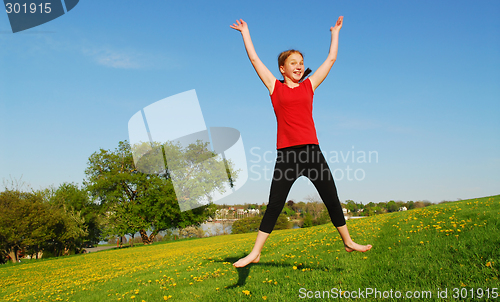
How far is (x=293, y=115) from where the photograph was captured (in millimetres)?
3588

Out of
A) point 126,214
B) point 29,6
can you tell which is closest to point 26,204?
point 126,214

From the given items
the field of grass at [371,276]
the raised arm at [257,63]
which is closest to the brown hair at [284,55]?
the raised arm at [257,63]

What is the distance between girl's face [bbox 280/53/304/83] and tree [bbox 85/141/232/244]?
32921 millimetres

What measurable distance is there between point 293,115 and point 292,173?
0.70 meters

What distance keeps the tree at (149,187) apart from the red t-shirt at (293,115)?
32904mm

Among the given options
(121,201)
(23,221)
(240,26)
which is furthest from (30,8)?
(121,201)

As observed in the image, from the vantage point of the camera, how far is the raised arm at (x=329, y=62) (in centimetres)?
389

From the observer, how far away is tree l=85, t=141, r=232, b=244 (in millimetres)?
35250

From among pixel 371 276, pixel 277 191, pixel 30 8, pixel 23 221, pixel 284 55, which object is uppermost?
pixel 30 8

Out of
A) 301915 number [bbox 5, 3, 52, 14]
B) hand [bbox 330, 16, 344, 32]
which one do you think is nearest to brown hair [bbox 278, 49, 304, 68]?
hand [bbox 330, 16, 344, 32]

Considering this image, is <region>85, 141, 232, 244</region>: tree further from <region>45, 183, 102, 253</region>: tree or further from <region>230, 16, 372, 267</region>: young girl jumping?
<region>230, 16, 372, 267</region>: young girl jumping

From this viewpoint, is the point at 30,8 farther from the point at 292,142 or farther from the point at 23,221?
the point at 23,221

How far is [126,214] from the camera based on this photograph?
116 feet

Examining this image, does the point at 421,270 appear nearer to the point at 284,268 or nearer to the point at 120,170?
the point at 284,268
